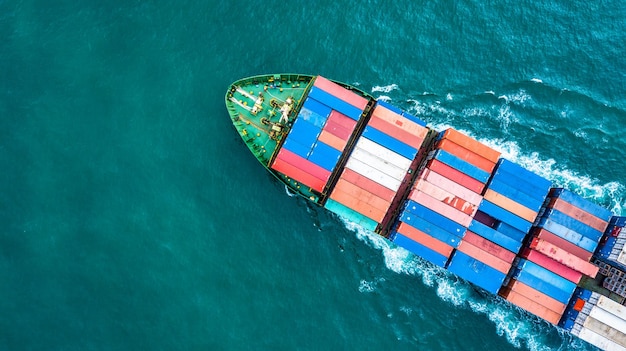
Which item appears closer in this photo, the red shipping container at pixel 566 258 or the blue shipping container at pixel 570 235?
the red shipping container at pixel 566 258

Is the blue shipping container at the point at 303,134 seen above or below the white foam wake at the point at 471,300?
above

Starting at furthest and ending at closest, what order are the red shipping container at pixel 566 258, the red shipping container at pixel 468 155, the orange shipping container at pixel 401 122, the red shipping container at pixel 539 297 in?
1. the orange shipping container at pixel 401 122
2. the red shipping container at pixel 468 155
3. the red shipping container at pixel 539 297
4. the red shipping container at pixel 566 258

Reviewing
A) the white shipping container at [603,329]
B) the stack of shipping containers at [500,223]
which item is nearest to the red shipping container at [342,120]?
the stack of shipping containers at [500,223]

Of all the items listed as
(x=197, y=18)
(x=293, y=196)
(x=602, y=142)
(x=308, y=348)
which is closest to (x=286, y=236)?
(x=293, y=196)

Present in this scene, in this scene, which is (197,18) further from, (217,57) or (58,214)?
(58,214)

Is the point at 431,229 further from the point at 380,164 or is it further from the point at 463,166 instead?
the point at 380,164

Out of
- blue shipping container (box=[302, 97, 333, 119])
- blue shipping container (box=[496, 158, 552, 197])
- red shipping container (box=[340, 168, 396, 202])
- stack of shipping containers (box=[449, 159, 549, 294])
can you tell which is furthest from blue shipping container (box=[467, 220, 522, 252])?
blue shipping container (box=[302, 97, 333, 119])

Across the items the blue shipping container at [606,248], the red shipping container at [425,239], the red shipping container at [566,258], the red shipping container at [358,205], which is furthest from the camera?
the blue shipping container at [606,248]

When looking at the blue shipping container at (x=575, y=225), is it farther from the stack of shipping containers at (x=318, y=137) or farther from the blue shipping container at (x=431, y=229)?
the stack of shipping containers at (x=318, y=137)
